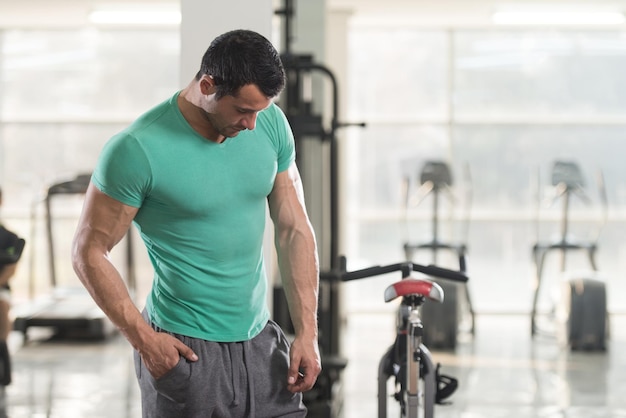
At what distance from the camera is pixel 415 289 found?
2.73m

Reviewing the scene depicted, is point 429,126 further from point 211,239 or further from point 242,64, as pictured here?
point 242,64

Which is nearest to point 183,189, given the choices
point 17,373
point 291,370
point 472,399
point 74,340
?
point 291,370

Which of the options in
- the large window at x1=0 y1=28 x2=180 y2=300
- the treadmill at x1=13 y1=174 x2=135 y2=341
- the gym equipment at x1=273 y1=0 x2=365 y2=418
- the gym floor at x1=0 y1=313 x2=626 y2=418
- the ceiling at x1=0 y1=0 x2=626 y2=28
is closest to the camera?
the gym equipment at x1=273 y1=0 x2=365 y2=418

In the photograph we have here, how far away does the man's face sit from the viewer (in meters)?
1.71

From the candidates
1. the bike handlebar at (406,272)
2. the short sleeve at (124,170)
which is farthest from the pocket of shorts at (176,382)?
the bike handlebar at (406,272)

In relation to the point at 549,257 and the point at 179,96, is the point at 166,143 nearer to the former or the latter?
the point at 179,96

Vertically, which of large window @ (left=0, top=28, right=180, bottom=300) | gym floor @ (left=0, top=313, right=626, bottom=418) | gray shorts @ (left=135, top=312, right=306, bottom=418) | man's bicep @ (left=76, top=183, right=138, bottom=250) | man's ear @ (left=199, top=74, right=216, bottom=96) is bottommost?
gym floor @ (left=0, top=313, right=626, bottom=418)

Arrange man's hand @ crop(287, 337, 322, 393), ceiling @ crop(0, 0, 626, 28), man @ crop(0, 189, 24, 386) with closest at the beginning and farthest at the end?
man's hand @ crop(287, 337, 322, 393) < man @ crop(0, 189, 24, 386) < ceiling @ crop(0, 0, 626, 28)

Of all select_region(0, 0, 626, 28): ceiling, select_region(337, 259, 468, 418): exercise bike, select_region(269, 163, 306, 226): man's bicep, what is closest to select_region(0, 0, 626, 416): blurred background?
select_region(0, 0, 626, 28): ceiling

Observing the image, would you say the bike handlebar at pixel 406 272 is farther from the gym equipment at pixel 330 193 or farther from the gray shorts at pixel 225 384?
the gym equipment at pixel 330 193

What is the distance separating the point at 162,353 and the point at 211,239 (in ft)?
0.79

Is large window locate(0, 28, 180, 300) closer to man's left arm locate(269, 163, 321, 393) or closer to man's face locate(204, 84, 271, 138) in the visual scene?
man's left arm locate(269, 163, 321, 393)

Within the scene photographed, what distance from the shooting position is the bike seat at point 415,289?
273 centimetres

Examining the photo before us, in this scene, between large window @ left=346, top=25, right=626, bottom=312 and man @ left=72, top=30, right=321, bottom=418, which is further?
large window @ left=346, top=25, right=626, bottom=312
